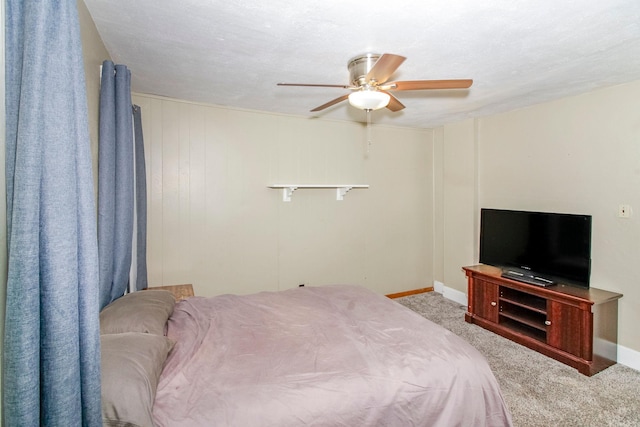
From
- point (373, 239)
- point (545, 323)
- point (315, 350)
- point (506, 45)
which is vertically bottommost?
point (545, 323)

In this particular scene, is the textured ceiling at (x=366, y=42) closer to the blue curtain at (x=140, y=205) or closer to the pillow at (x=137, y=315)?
the blue curtain at (x=140, y=205)

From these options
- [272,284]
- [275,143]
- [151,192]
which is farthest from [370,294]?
[151,192]

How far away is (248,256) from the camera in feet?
12.6

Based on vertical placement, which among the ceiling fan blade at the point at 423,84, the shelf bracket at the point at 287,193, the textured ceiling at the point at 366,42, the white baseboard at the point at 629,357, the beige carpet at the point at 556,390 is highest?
the textured ceiling at the point at 366,42

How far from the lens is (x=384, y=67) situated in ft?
6.02

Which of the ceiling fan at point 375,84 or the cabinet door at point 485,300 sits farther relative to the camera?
the cabinet door at point 485,300

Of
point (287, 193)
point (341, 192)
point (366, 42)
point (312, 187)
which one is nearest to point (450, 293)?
point (341, 192)

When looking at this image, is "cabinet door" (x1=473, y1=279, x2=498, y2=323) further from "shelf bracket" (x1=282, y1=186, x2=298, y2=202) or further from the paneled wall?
"shelf bracket" (x1=282, y1=186, x2=298, y2=202)

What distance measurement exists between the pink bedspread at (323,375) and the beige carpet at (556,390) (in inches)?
35.2

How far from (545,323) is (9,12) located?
13.0 feet

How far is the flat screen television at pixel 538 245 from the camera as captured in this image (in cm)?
295

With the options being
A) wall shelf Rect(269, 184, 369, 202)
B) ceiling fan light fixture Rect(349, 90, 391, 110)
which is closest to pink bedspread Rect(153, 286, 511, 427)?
ceiling fan light fixture Rect(349, 90, 391, 110)

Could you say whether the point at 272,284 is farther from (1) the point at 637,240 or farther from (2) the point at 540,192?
(1) the point at 637,240

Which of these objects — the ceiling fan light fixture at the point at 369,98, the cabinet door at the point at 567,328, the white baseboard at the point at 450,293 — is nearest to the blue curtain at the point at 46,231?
the ceiling fan light fixture at the point at 369,98
